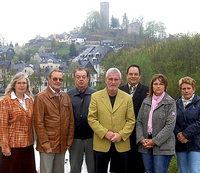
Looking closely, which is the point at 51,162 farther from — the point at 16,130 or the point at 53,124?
the point at 16,130

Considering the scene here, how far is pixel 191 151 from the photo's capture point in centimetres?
407

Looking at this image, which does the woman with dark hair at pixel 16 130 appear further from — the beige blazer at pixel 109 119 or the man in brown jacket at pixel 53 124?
the beige blazer at pixel 109 119

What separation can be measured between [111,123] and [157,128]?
65cm

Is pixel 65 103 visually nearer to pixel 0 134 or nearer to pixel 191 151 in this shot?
pixel 0 134

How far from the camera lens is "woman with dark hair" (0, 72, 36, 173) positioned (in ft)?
12.6

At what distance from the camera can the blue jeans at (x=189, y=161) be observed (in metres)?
4.04

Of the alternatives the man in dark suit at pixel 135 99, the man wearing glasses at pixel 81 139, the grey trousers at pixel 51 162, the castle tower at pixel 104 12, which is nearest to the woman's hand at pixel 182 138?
the man in dark suit at pixel 135 99

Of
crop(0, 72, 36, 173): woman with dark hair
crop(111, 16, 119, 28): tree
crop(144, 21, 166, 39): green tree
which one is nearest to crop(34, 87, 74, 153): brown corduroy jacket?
crop(0, 72, 36, 173): woman with dark hair

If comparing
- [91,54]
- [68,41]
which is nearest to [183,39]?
[91,54]

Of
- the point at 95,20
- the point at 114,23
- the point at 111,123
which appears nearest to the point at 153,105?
the point at 111,123

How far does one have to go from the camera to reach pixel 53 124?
4074 mm

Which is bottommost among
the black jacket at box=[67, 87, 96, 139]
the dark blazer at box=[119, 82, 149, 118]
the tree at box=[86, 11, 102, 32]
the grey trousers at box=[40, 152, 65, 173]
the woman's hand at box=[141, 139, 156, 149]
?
the grey trousers at box=[40, 152, 65, 173]

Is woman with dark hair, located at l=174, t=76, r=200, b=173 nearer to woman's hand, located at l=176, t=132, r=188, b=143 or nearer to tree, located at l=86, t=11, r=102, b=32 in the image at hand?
woman's hand, located at l=176, t=132, r=188, b=143

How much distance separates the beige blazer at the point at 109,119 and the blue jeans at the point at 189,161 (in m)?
0.87
